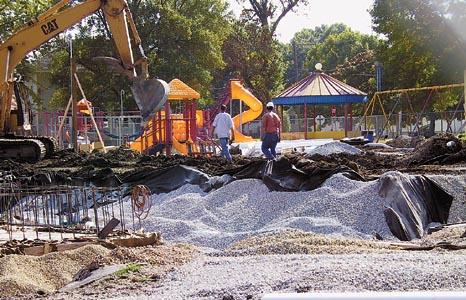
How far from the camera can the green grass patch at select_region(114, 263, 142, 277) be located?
8.72 meters

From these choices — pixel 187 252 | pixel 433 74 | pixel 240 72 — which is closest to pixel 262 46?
pixel 240 72

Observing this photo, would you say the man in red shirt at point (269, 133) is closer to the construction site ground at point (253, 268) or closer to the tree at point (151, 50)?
the construction site ground at point (253, 268)

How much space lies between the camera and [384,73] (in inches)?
2427

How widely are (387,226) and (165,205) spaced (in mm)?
4557

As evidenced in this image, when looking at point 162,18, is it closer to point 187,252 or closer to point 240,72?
point 240,72

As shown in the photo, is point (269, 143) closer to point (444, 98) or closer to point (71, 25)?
point (71, 25)

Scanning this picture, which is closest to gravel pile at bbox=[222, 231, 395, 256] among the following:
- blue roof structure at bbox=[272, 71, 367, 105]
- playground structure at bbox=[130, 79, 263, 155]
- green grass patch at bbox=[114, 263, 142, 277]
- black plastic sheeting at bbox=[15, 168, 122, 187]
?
green grass patch at bbox=[114, 263, 142, 277]

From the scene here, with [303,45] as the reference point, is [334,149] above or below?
below

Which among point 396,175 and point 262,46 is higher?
point 262,46

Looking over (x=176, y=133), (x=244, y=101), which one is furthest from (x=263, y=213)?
(x=244, y=101)

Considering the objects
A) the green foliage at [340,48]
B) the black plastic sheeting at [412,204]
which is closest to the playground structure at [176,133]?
the black plastic sheeting at [412,204]

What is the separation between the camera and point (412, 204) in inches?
517

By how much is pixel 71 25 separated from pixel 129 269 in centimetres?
1532

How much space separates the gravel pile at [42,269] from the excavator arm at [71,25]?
9.71 metres
